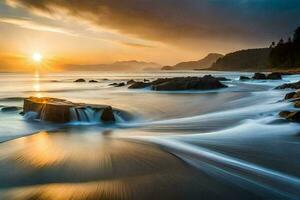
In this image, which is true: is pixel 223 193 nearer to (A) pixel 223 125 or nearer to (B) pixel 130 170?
(B) pixel 130 170

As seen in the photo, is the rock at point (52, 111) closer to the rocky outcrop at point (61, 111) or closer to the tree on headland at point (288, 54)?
the rocky outcrop at point (61, 111)

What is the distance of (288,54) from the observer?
83688mm

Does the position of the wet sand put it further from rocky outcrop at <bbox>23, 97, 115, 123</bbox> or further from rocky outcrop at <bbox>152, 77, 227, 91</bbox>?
rocky outcrop at <bbox>152, 77, 227, 91</bbox>

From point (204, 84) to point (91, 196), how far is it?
24.0m

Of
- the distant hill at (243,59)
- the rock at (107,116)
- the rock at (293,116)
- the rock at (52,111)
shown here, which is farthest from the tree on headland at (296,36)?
the rock at (52,111)

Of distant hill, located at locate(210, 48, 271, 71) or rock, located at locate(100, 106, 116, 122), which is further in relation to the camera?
distant hill, located at locate(210, 48, 271, 71)

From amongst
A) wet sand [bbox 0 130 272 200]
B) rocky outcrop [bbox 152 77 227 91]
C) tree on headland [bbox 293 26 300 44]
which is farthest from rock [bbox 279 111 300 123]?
tree on headland [bbox 293 26 300 44]

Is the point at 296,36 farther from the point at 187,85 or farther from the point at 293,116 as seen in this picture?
the point at 293,116

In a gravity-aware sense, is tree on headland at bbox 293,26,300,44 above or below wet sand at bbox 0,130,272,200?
above

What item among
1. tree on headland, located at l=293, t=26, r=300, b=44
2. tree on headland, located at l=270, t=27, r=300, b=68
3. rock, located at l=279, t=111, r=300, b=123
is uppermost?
tree on headland, located at l=293, t=26, r=300, b=44

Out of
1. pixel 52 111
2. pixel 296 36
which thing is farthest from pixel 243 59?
pixel 52 111

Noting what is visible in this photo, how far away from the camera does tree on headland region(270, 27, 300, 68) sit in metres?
80.3

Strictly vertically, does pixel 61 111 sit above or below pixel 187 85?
below

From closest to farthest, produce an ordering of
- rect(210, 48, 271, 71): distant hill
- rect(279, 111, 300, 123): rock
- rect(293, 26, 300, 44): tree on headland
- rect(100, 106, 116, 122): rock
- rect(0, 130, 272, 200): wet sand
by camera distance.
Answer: rect(0, 130, 272, 200): wet sand, rect(279, 111, 300, 123): rock, rect(100, 106, 116, 122): rock, rect(293, 26, 300, 44): tree on headland, rect(210, 48, 271, 71): distant hill
